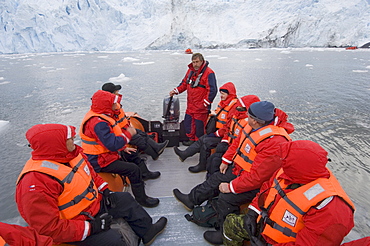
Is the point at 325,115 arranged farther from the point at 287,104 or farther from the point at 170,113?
the point at 170,113

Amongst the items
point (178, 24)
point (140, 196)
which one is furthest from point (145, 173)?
point (178, 24)

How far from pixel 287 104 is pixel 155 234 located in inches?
259

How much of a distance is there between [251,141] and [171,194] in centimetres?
108

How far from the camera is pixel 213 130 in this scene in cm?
291

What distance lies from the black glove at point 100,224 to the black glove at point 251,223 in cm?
87

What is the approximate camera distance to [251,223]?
56.6 inches

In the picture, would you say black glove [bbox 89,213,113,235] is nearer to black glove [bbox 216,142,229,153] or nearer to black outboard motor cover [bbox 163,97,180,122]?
black glove [bbox 216,142,229,153]

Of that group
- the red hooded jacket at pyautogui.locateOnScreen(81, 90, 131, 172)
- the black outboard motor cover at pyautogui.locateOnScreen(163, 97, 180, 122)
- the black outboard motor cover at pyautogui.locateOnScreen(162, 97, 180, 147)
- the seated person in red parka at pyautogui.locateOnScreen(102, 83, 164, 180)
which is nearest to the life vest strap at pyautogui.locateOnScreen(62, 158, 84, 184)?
the red hooded jacket at pyautogui.locateOnScreen(81, 90, 131, 172)

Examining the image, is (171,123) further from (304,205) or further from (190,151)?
(304,205)

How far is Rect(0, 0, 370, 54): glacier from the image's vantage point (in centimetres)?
3384

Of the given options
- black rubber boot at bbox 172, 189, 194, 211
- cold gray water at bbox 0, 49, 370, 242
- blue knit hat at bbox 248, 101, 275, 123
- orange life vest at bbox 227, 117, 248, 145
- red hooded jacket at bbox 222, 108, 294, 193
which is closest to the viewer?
red hooded jacket at bbox 222, 108, 294, 193

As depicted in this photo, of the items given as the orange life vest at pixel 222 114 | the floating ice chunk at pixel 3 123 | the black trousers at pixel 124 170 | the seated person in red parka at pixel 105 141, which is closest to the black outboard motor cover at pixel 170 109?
the orange life vest at pixel 222 114

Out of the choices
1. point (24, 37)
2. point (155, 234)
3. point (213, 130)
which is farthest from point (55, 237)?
point (24, 37)

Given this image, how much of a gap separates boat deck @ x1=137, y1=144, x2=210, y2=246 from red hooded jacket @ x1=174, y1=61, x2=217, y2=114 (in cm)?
66
